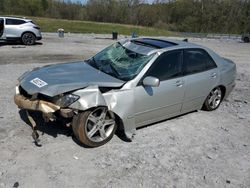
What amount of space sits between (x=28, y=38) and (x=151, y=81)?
1367 centimetres

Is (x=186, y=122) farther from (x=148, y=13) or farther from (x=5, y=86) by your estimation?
(x=148, y=13)

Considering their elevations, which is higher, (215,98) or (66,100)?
(66,100)

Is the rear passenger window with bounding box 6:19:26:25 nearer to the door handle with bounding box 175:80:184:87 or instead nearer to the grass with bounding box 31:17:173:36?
the door handle with bounding box 175:80:184:87

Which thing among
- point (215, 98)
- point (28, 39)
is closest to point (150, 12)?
point (28, 39)

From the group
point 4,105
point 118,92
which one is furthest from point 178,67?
point 4,105

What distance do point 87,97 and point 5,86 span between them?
4.06 m

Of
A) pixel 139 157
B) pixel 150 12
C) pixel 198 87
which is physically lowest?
pixel 139 157

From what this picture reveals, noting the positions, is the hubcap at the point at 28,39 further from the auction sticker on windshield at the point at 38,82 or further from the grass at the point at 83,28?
the grass at the point at 83,28

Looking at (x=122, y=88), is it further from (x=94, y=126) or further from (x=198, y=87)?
(x=198, y=87)

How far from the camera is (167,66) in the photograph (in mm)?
5137

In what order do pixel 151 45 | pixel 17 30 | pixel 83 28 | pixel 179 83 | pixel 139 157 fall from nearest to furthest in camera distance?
pixel 139 157
pixel 179 83
pixel 151 45
pixel 17 30
pixel 83 28

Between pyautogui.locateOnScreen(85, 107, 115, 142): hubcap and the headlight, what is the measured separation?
0.34 meters

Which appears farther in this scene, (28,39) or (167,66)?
(28,39)

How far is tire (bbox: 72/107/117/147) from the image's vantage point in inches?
167
